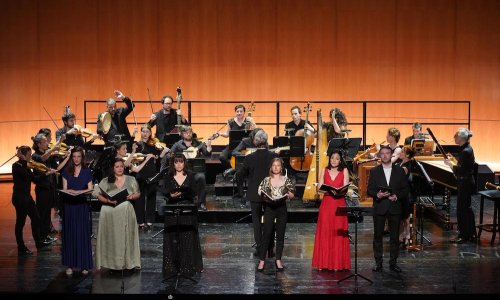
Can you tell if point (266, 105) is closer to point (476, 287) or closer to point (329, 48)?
point (329, 48)

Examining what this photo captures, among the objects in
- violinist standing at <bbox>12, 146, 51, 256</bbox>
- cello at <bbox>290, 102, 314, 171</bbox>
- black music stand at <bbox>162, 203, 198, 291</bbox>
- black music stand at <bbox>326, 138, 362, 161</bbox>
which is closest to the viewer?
black music stand at <bbox>162, 203, 198, 291</bbox>

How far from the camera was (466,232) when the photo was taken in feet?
29.0

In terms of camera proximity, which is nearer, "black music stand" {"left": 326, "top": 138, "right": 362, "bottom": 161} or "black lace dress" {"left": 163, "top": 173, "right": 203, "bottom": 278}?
"black lace dress" {"left": 163, "top": 173, "right": 203, "bottom": 278}

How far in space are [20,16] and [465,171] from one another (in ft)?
33.0

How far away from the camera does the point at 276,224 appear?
756 centimetres

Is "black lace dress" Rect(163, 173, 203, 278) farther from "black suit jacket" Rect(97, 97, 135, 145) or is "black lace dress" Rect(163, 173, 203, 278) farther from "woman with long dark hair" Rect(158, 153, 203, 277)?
"black suit jacket" Rect(97, 97, 135, 145)

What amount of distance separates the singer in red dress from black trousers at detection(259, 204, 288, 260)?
0.38 meters

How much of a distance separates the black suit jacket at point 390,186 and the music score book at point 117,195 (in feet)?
8.30

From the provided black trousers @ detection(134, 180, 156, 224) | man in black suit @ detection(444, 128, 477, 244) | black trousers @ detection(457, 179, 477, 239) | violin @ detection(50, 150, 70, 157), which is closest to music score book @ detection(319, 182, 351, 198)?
man in black suit @ detection(444, 128, 477, 244)

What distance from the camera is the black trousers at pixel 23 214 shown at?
8.21 m

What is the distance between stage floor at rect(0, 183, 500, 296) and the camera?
273 inches

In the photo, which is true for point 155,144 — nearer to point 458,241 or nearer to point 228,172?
point 228,172

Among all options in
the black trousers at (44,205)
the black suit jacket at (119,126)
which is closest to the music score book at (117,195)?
the black trousers at (44,205)

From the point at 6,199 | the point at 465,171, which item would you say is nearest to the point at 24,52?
the point at 6,199
